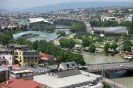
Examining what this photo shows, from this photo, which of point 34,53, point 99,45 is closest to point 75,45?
point 99,45

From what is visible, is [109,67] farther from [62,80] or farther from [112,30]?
[112,30]

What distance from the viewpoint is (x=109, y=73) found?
12.9 m

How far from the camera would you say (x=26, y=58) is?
43.8 feet

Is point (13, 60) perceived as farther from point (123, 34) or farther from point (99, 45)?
point (123, 34)

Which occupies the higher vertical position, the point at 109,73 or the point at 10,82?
the point at 10,82

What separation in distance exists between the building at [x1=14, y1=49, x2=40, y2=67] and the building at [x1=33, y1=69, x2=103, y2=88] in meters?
4.10

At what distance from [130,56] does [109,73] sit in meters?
5.24

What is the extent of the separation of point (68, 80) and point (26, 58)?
16.0 ft

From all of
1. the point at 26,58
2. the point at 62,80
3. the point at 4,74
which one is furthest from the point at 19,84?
the point at 26,58

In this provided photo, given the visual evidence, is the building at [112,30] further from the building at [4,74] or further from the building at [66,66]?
the building at [4,74]

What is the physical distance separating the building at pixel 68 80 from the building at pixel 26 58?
4.10 m

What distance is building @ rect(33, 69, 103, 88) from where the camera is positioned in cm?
852

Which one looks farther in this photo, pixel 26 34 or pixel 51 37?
pixel 26 34

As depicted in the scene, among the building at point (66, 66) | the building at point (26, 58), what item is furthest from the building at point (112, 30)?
the building at point (66, 66)
